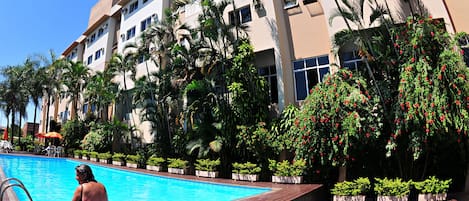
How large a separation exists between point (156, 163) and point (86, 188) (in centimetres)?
1228

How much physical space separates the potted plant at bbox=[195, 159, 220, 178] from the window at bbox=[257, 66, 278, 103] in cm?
420

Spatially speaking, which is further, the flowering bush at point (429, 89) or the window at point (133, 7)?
the window at point (133, 7)

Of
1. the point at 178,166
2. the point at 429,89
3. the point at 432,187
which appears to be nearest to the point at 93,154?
the point at 178,166

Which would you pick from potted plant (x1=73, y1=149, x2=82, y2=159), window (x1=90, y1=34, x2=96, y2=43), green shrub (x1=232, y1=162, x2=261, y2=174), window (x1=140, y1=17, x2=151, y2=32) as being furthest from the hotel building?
window (x1=90, y1=34, x2=96, y2=43)

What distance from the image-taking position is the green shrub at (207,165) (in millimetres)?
13031

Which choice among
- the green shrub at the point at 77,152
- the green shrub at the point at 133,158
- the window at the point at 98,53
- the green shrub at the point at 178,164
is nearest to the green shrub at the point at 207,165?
the green shrub at the point at 178,164

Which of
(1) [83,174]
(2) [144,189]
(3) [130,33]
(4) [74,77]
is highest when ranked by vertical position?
(3) [130,33]

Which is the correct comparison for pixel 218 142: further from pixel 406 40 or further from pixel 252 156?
pixel 406 40

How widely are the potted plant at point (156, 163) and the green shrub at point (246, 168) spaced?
4.92 metres

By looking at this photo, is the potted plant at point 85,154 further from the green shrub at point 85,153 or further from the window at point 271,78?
the window at point 271,78

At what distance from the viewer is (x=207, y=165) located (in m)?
13.2

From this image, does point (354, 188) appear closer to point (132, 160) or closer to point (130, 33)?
point (132, 160)

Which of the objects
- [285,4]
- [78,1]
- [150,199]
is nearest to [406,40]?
[285,4]

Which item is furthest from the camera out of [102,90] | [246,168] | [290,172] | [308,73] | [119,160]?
[102,90]
